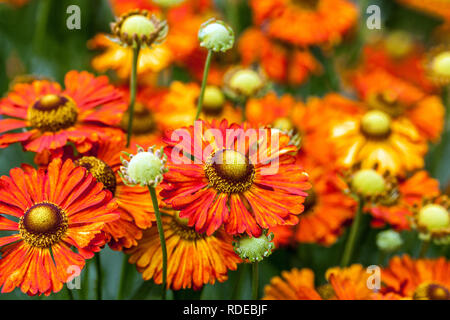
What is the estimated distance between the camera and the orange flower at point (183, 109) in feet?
3.80

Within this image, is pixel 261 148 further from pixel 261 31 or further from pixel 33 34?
pixel 33 34

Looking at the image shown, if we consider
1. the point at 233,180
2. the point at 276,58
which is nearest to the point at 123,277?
the point at 233,180

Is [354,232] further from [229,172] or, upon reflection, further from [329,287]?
[229,172]

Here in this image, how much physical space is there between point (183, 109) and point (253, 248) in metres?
0.61

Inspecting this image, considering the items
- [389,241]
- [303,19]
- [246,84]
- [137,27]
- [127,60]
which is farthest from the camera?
[303,19]

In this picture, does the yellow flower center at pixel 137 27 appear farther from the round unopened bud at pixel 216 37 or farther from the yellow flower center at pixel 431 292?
the yellow flower center at pixel 431 292

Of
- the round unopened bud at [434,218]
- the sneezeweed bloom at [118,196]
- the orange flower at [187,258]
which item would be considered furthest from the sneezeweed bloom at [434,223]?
the sneezeweed bloom at [118,196]

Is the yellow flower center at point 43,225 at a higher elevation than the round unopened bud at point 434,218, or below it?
below

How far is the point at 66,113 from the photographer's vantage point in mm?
823

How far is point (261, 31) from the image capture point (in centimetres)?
146

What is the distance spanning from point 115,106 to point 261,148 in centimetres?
25

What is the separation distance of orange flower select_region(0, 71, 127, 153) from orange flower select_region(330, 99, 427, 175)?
0.51m

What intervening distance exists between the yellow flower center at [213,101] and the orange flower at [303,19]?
25 centimetres

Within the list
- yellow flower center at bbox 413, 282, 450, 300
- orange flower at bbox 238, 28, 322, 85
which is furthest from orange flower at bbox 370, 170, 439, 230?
orange flower at bbox 238, 28, 322, 85
